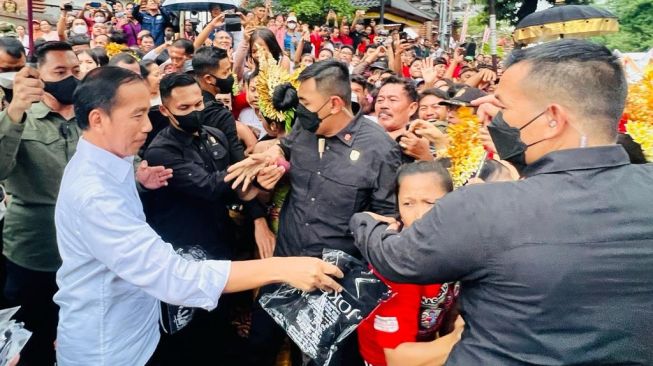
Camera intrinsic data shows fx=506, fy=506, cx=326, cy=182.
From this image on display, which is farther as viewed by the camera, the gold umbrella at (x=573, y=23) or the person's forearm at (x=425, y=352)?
the gold umbrella at (x=573, y=23)

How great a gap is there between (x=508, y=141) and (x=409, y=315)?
0.89 m

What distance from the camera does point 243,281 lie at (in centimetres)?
195

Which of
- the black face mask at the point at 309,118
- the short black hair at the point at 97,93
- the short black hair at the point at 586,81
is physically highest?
the short black hair at the point at 586,81

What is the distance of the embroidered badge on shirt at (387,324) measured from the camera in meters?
2.19

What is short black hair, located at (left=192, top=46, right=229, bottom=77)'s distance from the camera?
4.22 m

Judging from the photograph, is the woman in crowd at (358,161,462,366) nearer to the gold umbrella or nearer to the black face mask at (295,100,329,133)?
the black face mask at (295,100,329,133)

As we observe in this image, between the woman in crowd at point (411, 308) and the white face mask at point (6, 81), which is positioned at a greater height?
the white face mask at point (6, 81)

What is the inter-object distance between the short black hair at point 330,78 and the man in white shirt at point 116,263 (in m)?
1.13

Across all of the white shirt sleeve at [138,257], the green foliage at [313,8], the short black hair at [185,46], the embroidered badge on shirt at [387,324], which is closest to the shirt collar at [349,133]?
the embroidered badge on shirt at [387,324]

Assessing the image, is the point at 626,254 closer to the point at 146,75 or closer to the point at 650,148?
the point at 650,148

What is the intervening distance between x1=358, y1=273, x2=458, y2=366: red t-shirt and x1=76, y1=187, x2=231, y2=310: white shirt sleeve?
0.76 meters

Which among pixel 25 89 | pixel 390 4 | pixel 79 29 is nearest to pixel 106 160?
pixel 25 89

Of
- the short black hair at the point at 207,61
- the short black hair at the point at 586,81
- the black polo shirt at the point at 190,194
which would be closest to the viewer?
the short black hair at the point at 586,81

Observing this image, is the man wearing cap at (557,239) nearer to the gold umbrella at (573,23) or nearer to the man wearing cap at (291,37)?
the gold umbrella at (573,23)
